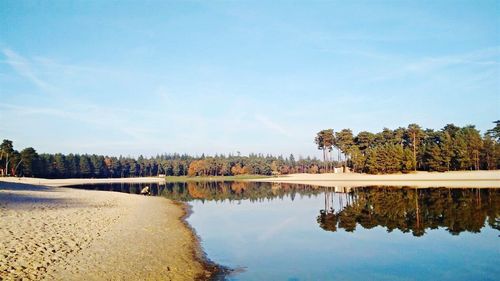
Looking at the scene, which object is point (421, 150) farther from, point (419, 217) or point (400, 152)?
point (419, 217)

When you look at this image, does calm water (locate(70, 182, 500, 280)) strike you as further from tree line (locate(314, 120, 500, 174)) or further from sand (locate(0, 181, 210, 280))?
tree line (locate(314, 120, 500, 174))

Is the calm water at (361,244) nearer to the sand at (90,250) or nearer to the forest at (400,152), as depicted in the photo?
the sand at (90,250)

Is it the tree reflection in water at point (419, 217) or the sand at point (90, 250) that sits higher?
the sand at point (90, 250)

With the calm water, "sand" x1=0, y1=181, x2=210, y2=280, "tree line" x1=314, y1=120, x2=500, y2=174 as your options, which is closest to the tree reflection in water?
the calm water

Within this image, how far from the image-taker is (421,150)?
4968 inches

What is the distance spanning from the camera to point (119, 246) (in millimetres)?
19547

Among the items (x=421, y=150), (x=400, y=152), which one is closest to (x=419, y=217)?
(x=400, y=152)

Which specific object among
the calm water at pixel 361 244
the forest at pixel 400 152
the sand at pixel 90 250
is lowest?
the calm water at pixel 361 244

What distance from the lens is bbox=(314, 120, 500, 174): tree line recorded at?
10959 centimetres

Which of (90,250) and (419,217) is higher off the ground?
(90,250)

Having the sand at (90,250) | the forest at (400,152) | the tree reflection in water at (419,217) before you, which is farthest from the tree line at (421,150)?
the sand at (90,250)

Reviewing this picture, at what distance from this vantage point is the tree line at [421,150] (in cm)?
10959

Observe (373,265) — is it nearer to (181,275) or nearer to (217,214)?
(181,275)

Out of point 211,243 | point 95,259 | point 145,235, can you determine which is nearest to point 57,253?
point 95,259
